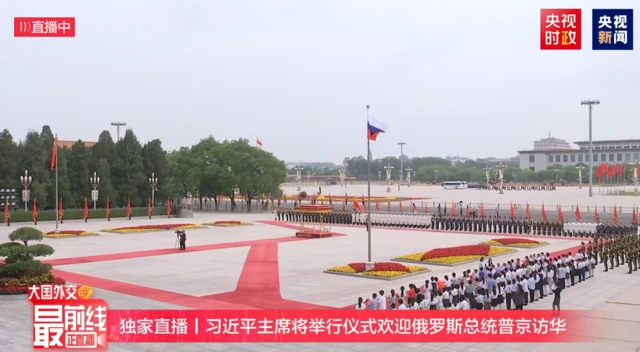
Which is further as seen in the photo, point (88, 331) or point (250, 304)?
point (250, 304)

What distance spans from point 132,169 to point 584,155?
403 feet

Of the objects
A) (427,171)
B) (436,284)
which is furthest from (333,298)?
(427,171)

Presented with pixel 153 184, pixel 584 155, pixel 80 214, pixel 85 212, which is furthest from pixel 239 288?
pixel 584 155

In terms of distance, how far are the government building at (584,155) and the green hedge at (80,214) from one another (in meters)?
107

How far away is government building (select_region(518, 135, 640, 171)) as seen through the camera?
424 ft

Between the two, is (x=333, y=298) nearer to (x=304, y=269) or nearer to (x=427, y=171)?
(x=304, y=269)

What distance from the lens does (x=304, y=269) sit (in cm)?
2073

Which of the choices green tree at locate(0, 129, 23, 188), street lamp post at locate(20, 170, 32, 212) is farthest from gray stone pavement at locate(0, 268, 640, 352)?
green tree at locate(0, 129, 23, 188)

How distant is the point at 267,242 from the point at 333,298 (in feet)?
44.3

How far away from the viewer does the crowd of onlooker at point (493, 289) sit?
485 inches

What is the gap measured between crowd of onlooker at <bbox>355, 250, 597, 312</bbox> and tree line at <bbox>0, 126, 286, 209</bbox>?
36.1 metres

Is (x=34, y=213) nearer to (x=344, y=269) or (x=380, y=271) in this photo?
(x=344, y=269)
